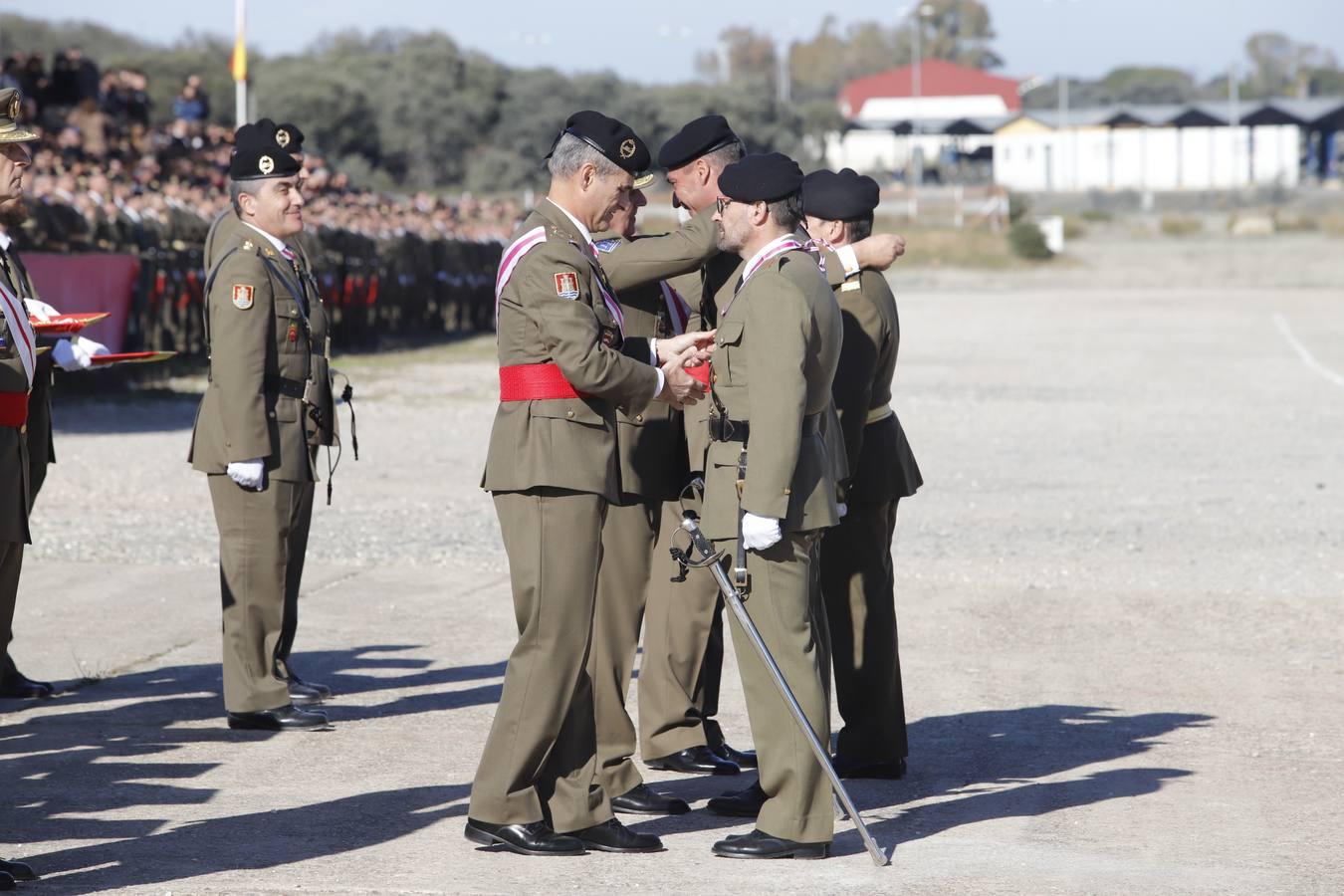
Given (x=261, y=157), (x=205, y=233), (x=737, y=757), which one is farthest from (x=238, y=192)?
(x=205, y=233)

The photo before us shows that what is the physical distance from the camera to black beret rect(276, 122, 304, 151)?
6.69 metres

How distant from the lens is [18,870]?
4656 millimetres

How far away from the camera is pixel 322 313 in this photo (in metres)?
6.86

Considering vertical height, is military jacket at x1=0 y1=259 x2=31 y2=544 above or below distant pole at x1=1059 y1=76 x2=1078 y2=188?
below

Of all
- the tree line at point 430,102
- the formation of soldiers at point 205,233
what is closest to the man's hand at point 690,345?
the formation of soldiers at point 205,233

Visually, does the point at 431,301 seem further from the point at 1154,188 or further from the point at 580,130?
the point at 1154,188

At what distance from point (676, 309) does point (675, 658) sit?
1166 mm

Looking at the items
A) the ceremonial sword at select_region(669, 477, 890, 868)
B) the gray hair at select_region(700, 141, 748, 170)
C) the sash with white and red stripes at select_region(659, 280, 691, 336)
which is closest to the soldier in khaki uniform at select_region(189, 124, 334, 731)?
the sash with white and red stripes at select_region(659, 280, 691, 336)

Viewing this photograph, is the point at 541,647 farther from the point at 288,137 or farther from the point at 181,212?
the point at 181,212

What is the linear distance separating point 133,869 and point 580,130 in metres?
2.27

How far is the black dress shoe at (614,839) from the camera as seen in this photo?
16.7 ft

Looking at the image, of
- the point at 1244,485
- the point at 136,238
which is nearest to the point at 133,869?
the point at 1244,485

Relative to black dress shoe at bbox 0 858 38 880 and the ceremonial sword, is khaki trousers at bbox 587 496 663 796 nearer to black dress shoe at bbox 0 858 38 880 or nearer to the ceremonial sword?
the ceremonial sword

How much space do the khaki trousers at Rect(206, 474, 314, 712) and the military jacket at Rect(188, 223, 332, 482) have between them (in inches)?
4.1
